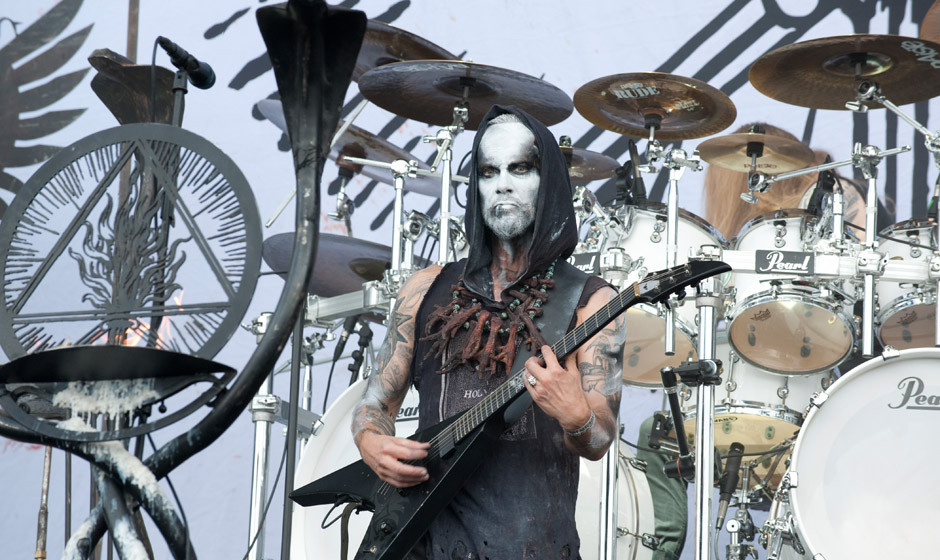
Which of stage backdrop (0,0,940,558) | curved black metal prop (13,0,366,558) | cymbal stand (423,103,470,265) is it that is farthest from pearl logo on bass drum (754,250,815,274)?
curved black metal prop (13,0,366,558)

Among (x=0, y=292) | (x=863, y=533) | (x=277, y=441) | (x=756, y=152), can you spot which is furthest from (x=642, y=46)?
(x=0, y=292)

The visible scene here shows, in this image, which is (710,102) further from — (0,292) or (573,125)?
(0,292)

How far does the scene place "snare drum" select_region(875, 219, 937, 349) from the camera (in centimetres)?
462

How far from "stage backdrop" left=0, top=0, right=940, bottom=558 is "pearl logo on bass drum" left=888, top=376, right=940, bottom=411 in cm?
266

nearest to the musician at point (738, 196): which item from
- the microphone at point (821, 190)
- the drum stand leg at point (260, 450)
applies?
the microphone at point (821, 190)

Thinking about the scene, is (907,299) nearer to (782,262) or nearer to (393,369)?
(782,262)

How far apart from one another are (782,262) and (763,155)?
5.22ft

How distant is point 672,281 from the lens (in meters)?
2.35

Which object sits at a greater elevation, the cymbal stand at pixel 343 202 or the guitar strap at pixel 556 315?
the cymbal stand at pixel 343 202

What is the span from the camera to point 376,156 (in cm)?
590

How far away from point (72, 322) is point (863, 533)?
121 inches

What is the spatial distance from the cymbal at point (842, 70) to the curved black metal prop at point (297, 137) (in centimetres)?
344

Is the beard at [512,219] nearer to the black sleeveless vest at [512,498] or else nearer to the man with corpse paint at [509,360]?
the man with corpse paint at [509,360]

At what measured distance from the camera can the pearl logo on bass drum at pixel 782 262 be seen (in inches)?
167
